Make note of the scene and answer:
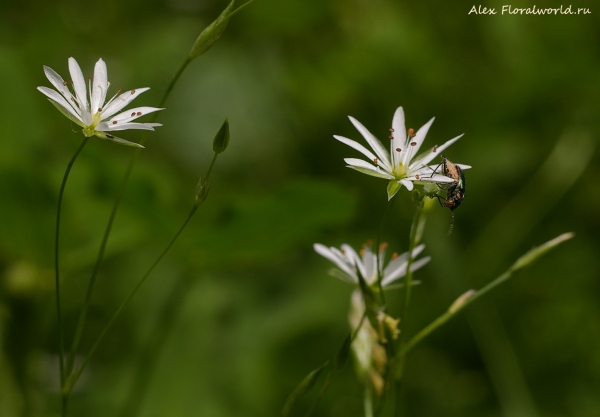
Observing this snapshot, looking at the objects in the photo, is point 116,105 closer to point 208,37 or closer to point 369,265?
point 208,37

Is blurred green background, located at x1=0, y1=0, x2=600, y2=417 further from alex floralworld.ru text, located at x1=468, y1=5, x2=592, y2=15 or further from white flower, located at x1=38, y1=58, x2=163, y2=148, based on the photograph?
white flower, located at x1=38, y1=58, x2=163, y2=148

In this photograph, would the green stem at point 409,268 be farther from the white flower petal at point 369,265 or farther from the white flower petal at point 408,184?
the white flower petal at point 369,265

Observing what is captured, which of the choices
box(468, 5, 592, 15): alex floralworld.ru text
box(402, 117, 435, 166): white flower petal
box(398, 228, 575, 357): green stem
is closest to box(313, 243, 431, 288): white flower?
box(398, 228, 575, 357): green stem

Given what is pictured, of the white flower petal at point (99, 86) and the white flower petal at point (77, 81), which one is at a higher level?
the white flower petal at point (99, 86)

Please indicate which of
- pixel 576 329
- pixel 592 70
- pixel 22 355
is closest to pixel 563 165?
pixel 592 70

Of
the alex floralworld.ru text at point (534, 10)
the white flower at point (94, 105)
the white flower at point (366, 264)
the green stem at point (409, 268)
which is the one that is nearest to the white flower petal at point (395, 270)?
the white flower at point (366, 264)

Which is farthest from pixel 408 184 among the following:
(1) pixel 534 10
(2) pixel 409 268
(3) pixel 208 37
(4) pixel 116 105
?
(1) pixel 534 10

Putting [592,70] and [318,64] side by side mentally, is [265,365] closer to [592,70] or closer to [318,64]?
[318,64]
